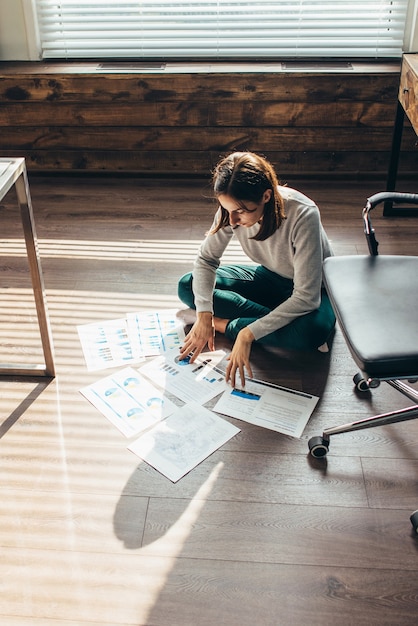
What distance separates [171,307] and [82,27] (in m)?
1.88

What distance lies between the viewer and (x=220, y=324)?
7.85 ft

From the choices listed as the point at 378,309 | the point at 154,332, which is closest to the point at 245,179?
the point at 378,309

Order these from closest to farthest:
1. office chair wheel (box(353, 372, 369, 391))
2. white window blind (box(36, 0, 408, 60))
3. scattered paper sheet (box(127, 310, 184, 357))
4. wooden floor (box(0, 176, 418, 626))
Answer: wooden floor (box(0, 176, 418, 626)), office chair wheel (box(353, 372, 369, 391)), scattered paper sheet (box(127, 310, 184, 357)), white window blind (box(36, 0, 408, 60))

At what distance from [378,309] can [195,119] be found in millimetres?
2040

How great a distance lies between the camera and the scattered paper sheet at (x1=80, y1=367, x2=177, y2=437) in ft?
6.73

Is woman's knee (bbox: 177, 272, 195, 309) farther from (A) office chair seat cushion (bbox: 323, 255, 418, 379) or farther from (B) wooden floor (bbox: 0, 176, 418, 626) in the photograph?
(A) office chair seat cushion (bbox: 323, 255, 418, 379)

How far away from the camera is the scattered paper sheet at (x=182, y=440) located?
6.27 feet


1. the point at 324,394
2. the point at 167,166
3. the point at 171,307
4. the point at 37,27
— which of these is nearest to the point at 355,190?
the point at 167,166

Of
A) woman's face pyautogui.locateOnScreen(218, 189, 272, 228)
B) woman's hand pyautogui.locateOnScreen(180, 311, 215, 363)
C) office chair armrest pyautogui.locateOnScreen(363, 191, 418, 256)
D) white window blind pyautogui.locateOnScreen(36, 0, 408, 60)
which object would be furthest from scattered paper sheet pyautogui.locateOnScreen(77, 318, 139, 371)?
white window blind pyautogui.locateOnScreen(36, 0, 408, 60)

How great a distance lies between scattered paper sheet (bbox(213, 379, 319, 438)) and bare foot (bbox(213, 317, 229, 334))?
26 centimetres

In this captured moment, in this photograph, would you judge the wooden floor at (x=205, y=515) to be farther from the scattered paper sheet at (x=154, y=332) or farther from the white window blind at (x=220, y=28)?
the white window blind at (x=220, y=28)

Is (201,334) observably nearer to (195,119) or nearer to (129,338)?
(129,338)

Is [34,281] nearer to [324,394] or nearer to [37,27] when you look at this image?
[324,394]

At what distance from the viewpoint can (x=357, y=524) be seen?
1733mm
